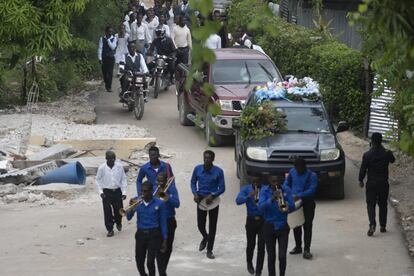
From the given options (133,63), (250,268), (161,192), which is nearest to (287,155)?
(250,268)

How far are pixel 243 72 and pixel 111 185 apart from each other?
7.77 metres

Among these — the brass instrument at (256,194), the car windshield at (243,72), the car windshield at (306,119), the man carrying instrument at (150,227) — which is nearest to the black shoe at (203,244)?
the brass instrument at (256,194)

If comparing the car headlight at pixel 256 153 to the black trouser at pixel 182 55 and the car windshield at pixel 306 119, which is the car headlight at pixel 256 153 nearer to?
the car windshield at pixel 306 119

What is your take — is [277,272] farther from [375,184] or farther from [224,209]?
[224,209]

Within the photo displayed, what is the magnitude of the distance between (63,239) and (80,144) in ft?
18.9

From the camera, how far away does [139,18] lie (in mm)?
29844

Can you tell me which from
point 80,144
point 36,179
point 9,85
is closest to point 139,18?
point 9,85

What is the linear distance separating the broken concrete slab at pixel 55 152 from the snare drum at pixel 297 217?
717 centimetres

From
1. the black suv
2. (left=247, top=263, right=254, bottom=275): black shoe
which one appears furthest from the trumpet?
the black suv

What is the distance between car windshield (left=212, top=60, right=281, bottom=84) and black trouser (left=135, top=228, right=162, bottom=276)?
986 centimetres

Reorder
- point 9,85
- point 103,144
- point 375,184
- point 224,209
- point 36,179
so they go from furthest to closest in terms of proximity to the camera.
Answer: point 9,85 < point 103,144 < point 36,179 < point 224,209 < point 375,184

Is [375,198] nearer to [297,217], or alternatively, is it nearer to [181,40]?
[297,217]

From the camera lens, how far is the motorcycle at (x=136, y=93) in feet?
75.8

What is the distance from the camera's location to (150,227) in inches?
437
